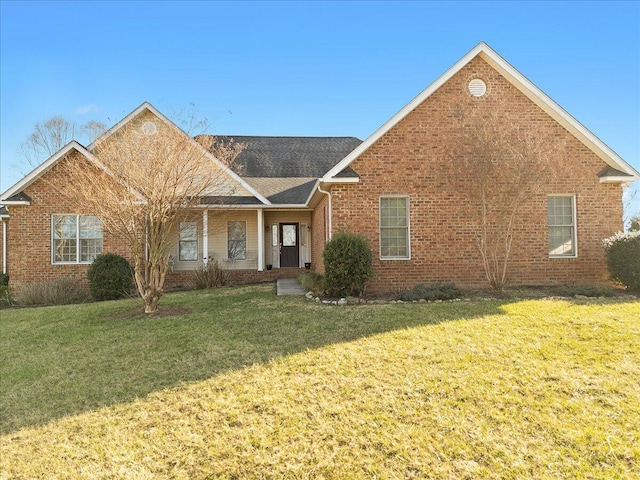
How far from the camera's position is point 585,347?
5910 millimetres

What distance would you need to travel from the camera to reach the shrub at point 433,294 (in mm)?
9836

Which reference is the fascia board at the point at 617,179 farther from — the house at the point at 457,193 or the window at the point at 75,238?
the window at the point at 75,238

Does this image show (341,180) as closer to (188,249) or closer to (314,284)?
(314,284)

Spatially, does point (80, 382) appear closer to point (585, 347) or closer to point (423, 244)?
point (585, 347)

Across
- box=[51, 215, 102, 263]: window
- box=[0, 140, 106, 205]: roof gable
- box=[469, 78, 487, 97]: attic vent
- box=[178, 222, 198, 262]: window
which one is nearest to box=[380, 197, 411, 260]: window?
box=[469, 78, 487, 97]: attic vent

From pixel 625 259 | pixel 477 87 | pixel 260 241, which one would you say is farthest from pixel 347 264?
pixel 260 241

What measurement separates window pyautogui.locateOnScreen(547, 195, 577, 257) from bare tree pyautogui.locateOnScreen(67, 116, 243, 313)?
9.66 m

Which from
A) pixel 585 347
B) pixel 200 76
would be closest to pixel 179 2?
pixel 200 76

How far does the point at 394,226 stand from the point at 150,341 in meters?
7.00

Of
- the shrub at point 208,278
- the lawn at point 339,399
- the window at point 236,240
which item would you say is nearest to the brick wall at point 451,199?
the lawn at point 339,399

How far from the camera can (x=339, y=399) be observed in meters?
4.65

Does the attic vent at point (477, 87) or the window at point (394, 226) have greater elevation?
the attic vent at point (477, 87)

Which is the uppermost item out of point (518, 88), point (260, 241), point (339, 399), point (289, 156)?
point (289, 156)

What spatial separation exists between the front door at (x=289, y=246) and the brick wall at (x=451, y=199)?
7826mm
